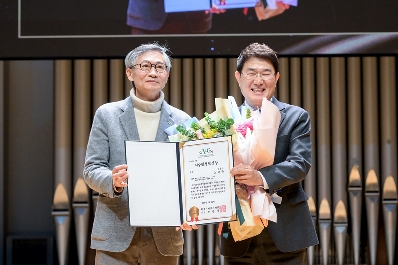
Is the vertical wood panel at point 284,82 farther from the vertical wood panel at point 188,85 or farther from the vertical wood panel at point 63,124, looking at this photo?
the vertical wood panel at point 63,124

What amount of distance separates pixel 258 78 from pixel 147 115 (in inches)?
19.2

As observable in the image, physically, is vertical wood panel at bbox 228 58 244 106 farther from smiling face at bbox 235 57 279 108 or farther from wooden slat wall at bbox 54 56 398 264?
smiling face at bbox 235 57 279 108

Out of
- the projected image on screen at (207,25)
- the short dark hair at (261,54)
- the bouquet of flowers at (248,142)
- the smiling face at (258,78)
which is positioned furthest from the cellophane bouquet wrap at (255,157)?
the projected image on screen at (207,25)

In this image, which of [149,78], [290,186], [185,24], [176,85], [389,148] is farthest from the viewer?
[176,85]

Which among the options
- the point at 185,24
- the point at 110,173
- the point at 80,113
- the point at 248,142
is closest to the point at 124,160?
the point at 110,173

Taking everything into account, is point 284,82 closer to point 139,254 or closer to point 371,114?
point 371,114

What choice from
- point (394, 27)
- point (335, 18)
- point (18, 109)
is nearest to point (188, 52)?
point (335, 18)

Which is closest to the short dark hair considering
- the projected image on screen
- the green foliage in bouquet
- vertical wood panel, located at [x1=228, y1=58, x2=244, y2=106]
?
the green foliage in bouquet

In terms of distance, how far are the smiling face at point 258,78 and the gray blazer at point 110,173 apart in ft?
1.17

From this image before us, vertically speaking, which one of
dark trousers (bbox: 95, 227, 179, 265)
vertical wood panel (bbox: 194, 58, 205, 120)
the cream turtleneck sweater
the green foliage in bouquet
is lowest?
dark trousers (bbox: 95, 227, 179, 265)

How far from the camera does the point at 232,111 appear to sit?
2.61 metres

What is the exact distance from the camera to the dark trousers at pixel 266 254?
2.57m

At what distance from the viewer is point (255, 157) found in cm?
250

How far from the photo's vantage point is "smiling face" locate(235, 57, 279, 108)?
2662 millimetres
